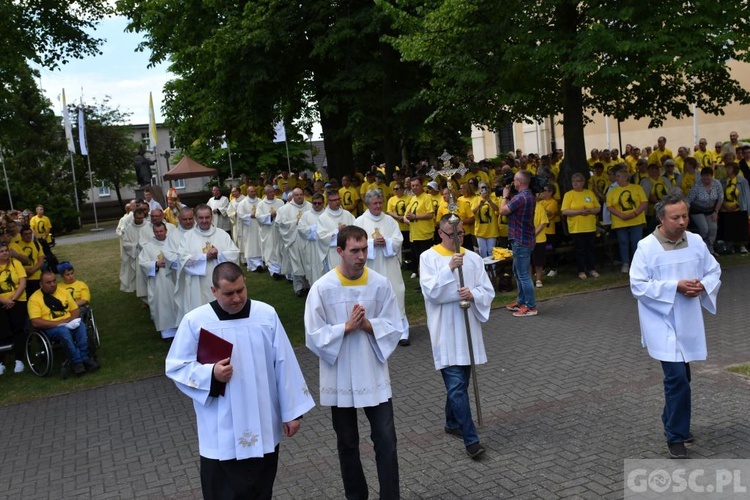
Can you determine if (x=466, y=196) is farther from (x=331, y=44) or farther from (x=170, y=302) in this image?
(x=331, y=44)

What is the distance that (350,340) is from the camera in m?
5.88

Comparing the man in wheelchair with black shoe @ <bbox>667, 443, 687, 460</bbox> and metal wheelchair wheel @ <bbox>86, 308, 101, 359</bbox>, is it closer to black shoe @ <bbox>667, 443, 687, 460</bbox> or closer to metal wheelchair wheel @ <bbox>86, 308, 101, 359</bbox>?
metal wheelchair wheel @ <bbox>86, 308, 101, 359</bbox>

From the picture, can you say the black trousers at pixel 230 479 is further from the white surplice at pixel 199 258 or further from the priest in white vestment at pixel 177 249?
the priest in white vestment at pixel 177 249

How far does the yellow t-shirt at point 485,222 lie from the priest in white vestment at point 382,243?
308 cm

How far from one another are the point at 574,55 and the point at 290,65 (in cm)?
1044

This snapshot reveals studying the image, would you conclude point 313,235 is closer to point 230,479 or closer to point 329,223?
point 329,223

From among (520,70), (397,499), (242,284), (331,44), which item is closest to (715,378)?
(397,499)

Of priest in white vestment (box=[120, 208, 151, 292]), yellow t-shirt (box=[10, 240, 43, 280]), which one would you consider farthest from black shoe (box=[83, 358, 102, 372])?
priest in white vestment (box=[120, 208, 151, 292])

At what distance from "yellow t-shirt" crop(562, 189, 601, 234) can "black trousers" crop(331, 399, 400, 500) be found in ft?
30.4

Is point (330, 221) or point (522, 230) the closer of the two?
point (522, 230)

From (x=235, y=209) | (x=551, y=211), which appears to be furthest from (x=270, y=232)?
(x=551, y=211)

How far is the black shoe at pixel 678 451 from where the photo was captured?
627cm

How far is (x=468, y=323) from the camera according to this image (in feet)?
22.6

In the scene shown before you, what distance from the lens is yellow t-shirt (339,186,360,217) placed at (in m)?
19.2
